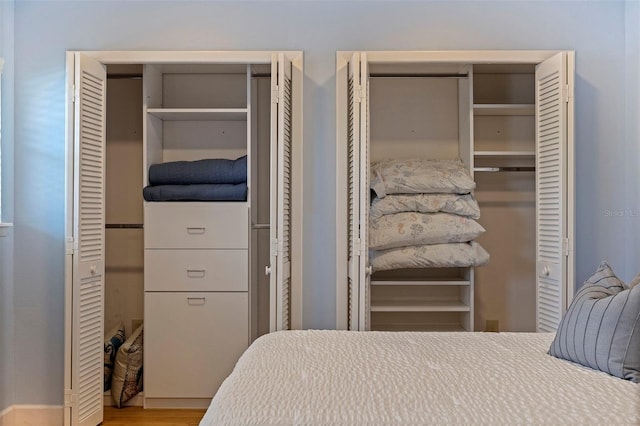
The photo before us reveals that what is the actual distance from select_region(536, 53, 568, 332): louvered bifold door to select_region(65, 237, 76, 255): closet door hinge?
242cm

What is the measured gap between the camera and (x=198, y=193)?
3.34 metres

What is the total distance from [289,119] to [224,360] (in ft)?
4.74

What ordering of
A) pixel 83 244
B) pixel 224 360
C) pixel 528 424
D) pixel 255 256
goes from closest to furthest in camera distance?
pixel 528 424, pixel 83 244, pixel 224 360, pixel 255 256

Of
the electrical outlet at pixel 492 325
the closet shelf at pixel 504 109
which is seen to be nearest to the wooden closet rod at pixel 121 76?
the closet shelf at pixel 504 109

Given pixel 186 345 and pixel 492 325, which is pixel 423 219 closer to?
pixel 492 325

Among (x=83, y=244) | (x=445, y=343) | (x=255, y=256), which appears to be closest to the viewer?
(x=445, y=343)

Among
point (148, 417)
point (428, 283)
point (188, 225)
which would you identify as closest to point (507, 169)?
point (428, 283)

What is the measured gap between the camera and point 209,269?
11.0 ft

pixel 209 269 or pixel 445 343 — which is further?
pixel 209 269

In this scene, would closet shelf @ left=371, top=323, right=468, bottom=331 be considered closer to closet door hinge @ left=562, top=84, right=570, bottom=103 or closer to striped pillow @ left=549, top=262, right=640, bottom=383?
closet door hinge @ left=562, top=84, right=570, bottom=103

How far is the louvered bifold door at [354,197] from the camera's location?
109 inches

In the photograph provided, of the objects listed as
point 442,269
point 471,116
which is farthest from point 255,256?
point 471,116

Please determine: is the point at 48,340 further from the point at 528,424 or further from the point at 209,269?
the point at 528,424

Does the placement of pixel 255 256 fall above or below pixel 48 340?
above
